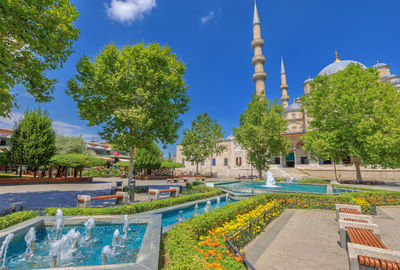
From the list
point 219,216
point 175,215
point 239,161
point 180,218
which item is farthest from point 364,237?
point 239,161

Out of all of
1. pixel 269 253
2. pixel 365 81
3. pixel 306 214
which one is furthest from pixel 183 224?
pixel 365 81

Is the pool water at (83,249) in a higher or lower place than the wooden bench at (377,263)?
lower

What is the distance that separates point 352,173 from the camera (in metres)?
27.6

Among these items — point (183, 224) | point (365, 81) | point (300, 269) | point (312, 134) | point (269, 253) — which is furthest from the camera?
point (312, 134)

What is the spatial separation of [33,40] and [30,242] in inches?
263

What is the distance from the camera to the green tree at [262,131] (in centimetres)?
2325

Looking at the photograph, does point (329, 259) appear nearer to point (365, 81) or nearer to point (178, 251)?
point (178, 251)

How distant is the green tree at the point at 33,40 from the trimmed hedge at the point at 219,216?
23.1ft

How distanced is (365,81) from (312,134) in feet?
22.0

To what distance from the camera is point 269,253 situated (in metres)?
4.50

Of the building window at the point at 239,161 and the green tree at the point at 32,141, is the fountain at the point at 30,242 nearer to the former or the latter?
the green tree at the point at 32,141

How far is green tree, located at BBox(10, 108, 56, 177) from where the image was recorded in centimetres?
1811

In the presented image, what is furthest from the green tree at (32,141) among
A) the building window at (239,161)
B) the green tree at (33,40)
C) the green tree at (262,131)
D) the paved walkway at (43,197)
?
the building window at (239,161)

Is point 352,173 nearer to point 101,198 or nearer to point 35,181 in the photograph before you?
point 101,198
